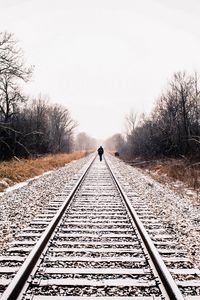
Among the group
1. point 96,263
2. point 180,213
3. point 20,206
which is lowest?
point 180,213

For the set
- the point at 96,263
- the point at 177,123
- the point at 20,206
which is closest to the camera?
the point at 96,263

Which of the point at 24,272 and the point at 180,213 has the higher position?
the point at 24,272

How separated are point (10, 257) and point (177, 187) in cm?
1031

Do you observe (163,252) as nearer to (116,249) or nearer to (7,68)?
(116,249)

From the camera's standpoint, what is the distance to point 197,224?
283 inches

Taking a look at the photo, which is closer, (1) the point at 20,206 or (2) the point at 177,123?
(1) the point at 20,206

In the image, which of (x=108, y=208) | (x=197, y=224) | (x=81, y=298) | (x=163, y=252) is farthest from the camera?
(x=108, y=208)

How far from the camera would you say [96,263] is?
450cm

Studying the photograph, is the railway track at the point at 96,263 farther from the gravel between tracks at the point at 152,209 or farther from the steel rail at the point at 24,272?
the gravel between tracks at the point at 152,209

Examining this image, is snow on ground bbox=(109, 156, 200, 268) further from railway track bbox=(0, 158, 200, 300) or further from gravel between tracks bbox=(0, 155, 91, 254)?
gravel between tracks bbox=(0, 155, 91, 254)

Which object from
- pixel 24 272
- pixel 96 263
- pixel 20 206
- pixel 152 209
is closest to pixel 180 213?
pixel 152 209

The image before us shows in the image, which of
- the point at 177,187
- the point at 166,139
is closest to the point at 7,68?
the point at 177,187

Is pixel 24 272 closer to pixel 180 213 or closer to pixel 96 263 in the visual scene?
pixel 96 263

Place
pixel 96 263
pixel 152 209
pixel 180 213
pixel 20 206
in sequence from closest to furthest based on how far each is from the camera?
pixel 96 263
pixel 180 213
pixel 152 209
pixel 20 206
